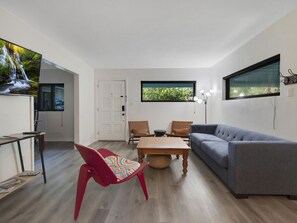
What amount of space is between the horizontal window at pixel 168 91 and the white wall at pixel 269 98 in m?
→ 1.52

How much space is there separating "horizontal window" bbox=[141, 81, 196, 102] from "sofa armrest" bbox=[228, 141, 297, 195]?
3493mm

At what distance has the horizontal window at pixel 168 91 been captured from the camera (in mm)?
5428

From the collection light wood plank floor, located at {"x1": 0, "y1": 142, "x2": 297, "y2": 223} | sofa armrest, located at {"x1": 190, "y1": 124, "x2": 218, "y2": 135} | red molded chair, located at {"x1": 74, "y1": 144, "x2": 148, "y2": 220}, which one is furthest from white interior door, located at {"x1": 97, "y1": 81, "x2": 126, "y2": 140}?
red molded chair, located at {"x1": 74, "y1": 144, "x2": 148, "y2": 220}

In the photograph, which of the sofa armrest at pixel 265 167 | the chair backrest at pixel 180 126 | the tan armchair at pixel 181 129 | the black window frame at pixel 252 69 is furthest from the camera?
the chair backrest at pixel 180 126

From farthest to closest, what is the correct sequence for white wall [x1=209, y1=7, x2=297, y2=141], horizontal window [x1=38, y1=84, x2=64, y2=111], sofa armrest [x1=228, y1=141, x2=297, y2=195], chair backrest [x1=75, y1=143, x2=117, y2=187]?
horizontal window [x1=38, y1=84, x2=64, y2=111], white wall [x1=209, y1=7, x2=297, y2=141], sofa armrest [x1=228, y1=141, x2=297, y2=195], chair backrest [x1=75, y1=143, x2=117, y2=187]

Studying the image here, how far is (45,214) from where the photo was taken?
176cm

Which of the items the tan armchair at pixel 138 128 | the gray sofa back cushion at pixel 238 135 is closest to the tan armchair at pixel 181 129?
the tan armchair at pixel 138 128

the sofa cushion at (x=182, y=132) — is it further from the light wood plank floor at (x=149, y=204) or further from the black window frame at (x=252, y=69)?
the light wood plank floor at (x=149, y=204)

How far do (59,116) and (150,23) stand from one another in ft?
14.6

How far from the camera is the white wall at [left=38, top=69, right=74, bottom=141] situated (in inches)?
215

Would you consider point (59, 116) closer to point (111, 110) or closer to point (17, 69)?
point (111, 110)

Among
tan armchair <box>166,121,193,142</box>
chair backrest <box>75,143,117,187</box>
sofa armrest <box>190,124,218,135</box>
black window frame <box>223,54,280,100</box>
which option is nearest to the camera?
chair backrest <box>75,143,117,187</box>

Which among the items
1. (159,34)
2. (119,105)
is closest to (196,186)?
(159,34)

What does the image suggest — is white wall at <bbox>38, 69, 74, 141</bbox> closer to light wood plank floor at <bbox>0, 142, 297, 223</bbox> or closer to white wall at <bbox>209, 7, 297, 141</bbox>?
light wood plank floor at <bbox>0, 142, 297, 223</bbox>
